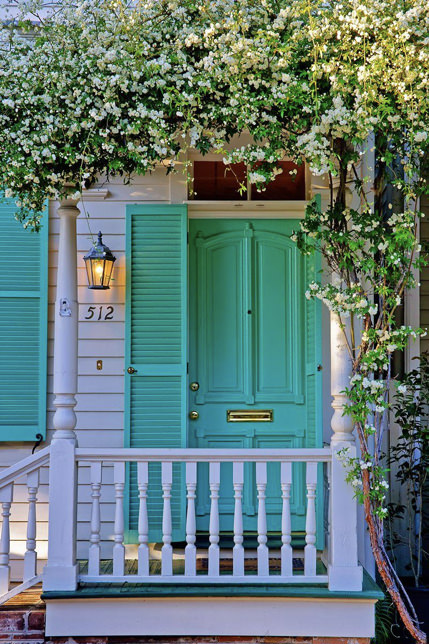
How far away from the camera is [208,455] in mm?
3732

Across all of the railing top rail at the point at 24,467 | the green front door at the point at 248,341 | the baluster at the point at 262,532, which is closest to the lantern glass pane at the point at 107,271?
the green front door at the point at 248,341

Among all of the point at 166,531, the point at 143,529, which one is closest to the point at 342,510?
the point at 166,531

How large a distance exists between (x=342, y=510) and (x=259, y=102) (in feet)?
6.76

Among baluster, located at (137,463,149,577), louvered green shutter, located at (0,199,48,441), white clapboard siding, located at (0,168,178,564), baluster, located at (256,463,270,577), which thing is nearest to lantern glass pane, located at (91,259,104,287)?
white clapboard siding, located at (0,168,178,564)

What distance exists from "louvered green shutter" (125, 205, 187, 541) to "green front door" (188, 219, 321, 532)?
18 centimetres

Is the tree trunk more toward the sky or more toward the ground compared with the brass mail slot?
more toward the ground

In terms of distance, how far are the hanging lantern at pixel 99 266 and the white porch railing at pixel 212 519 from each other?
135 centimetres

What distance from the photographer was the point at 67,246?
3.90 metres

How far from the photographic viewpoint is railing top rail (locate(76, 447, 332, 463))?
3.71 metres

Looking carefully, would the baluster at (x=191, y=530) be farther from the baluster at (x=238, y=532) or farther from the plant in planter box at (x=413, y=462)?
the plant in planter box at (x=413, y=462)

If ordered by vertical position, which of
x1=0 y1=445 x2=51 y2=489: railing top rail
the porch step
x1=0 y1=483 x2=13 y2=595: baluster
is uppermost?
x1=0 y1=445 x2=51 y2=489: railing top rail

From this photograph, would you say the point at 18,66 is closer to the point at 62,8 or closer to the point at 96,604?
the point at 62,8

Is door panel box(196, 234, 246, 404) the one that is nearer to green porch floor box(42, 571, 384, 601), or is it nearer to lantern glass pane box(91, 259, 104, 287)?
lantern glass pane box(91, 259, 104, 287)

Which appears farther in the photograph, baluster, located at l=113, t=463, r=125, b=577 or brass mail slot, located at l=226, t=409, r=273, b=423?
brass mail slot, located at l=226, t=409, r=273, b=423
